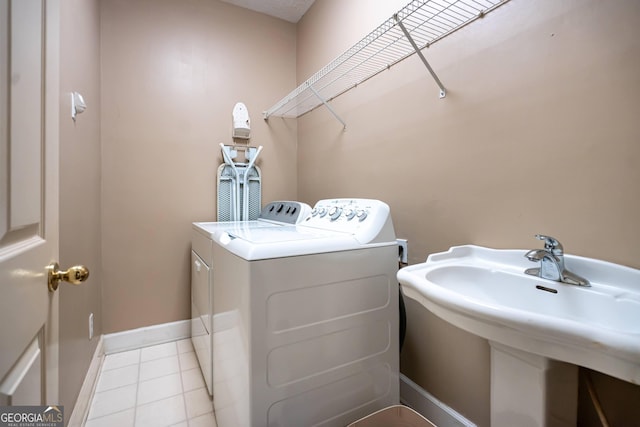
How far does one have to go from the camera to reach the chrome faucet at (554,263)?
87 cm

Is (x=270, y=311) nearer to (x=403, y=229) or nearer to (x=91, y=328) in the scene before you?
A: (x=403, y=229)

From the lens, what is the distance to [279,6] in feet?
7.89

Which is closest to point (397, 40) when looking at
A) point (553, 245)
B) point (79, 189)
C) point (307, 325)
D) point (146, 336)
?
point (553, 245)

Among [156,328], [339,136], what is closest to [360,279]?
[339,136]

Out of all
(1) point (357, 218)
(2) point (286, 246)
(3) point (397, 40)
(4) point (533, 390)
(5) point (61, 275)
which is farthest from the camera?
(1) point (357, 218)

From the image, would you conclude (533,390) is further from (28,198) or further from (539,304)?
(28,198)

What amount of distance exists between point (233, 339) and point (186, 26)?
235 cm

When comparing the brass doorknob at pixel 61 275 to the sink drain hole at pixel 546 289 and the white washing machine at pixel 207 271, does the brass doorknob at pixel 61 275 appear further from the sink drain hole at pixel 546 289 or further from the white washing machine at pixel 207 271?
the sink drain hole at pixel 546 289

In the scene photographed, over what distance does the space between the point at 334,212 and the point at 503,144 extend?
0.82 meters

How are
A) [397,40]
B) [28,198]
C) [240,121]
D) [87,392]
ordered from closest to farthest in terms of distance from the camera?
1. [28,198]
2. [397,40]
3. [87,392]
4. [240,121]

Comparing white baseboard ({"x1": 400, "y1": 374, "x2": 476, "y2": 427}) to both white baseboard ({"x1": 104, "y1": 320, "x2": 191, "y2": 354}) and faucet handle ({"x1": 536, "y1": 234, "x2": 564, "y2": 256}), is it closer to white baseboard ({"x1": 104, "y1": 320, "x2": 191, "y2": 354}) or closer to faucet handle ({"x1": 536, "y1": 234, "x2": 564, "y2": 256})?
faucet handle ({"x1": 536, "y1": 234, "x2": 564, "y2": 256})

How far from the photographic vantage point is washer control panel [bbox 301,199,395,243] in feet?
4.30

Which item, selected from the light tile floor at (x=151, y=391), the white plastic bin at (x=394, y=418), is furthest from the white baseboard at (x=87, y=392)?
the white plastic bin at (x=394, y=418)

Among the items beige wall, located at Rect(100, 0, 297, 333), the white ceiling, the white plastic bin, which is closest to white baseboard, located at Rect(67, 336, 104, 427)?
beige wall, located at Rect(100, 0, 297, 333)
